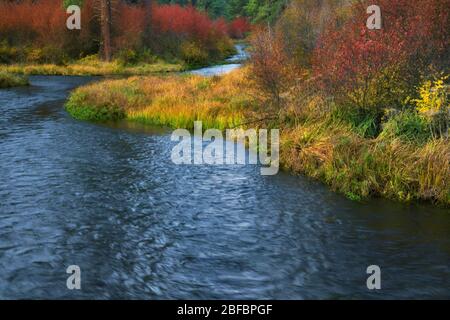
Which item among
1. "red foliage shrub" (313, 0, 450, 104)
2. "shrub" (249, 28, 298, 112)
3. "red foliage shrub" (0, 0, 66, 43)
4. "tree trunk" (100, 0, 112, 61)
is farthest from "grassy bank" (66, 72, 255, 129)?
"red foliage shrub" (0, 0, 66, 43)

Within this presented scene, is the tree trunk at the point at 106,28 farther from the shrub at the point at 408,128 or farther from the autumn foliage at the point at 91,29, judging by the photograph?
the shrub at the point at 408,128

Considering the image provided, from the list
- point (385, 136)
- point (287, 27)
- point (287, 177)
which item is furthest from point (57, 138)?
point (287, 27)

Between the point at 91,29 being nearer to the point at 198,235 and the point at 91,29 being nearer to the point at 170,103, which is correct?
the point at 170,103

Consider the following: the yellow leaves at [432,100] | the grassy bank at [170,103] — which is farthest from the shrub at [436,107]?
the grassy bank at [170,103]

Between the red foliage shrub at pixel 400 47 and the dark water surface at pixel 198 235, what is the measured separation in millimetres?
3172

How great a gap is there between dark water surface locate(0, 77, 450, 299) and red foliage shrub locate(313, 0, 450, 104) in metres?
3.17

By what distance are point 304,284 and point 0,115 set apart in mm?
17116

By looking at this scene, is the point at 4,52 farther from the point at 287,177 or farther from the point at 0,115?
the point at 287,177

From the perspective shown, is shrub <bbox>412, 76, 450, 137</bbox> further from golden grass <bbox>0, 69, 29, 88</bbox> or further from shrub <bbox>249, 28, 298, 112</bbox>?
golden grass <bbox>0, 69, 29, 88</bbox>

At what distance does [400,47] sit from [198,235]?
277 inches

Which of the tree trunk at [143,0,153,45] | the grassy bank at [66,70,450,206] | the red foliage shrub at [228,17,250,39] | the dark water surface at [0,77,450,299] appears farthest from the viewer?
the red foliage shrub at [228,17,250,39]

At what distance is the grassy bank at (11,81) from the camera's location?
3044 cm

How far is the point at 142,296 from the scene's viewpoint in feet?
21.9

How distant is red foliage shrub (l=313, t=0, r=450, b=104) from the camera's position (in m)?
12.2
